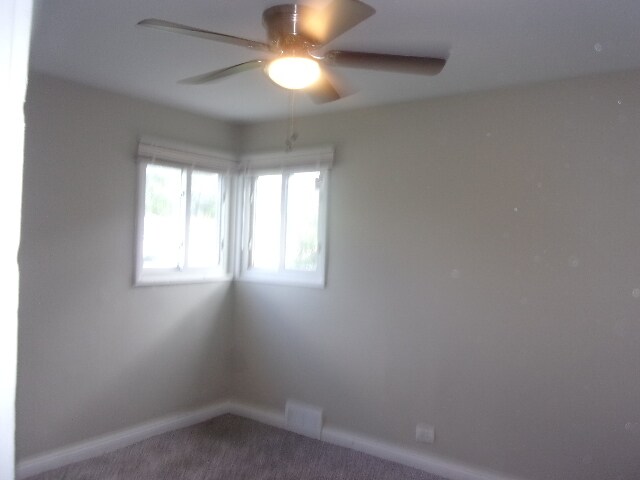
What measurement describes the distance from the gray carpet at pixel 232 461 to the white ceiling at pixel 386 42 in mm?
2318

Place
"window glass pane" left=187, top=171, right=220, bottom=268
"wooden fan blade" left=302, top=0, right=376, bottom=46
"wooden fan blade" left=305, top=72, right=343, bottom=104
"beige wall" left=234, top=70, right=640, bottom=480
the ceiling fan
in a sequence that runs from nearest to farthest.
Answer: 1. "wooden fan blade" left=302, top=0, right=376, bottom=46
2. the ceiling fan
3. "wooden fan blade" left=305, top=72, right=343, bottom=104
4. "beige wall" left=234, top=70, right=640, bottom=480
5. "window glass pane" left=187, top=171, right=220, bottom=268

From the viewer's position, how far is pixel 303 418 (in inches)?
148

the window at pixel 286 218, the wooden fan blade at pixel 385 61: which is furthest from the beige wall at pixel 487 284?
the wooden fan blade at pixel 385 61

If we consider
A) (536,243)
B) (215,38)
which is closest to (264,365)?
(536,243)

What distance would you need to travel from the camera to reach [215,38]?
1.88 m

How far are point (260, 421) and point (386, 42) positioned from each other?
291 cm

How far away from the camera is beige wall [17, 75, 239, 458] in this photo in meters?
2.99

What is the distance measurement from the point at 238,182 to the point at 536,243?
7.82ft

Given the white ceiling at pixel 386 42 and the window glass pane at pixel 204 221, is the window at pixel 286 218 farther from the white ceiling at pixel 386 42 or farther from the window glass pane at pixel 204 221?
the white ceiling at pixel 386 42

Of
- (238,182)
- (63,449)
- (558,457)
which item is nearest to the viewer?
(558,457)

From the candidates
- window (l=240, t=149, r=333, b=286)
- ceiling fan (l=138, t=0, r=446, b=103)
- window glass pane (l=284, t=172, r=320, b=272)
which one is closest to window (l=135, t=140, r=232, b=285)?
window (l=240, t=149, r=333, b=286)

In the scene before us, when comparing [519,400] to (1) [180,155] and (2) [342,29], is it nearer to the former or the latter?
(2) [342,29]

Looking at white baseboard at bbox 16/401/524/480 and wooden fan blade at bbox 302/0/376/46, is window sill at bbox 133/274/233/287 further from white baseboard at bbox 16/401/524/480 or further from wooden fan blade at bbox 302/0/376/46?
wooden fan blade at bbox 302/0/376/46

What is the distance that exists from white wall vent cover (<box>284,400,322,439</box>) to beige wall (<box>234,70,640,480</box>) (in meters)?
0.07
